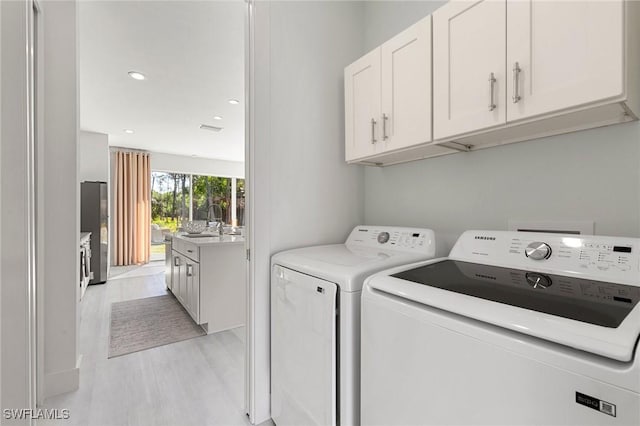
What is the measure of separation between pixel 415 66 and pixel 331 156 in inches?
28.4

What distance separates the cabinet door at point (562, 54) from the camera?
81 centimetres

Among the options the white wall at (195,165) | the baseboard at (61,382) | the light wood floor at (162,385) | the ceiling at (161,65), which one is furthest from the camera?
the white wall at (195,165)

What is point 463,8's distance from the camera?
3.69 ft

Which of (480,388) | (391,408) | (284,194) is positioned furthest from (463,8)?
(391,408)

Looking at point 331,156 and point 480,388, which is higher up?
point 331,156

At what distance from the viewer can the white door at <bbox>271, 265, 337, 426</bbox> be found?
1.08 meters

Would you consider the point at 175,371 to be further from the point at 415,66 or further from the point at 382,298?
the point at 415,66

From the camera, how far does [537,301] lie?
74 cm

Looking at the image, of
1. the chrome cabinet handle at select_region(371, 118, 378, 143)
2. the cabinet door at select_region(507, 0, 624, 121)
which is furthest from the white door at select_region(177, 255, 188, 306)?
the cabinet door at select_region(507, 0, 624, 121)

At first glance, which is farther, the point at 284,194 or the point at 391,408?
the point at 284,194

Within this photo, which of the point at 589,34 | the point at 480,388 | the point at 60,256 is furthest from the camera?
the point at 60,256

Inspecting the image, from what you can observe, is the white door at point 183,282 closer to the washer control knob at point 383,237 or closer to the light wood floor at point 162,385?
the light wood floor at point 162,385

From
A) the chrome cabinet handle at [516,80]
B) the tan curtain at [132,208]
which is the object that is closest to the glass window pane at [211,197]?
the tan curtain at [132,208]

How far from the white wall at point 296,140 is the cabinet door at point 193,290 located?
135cm
